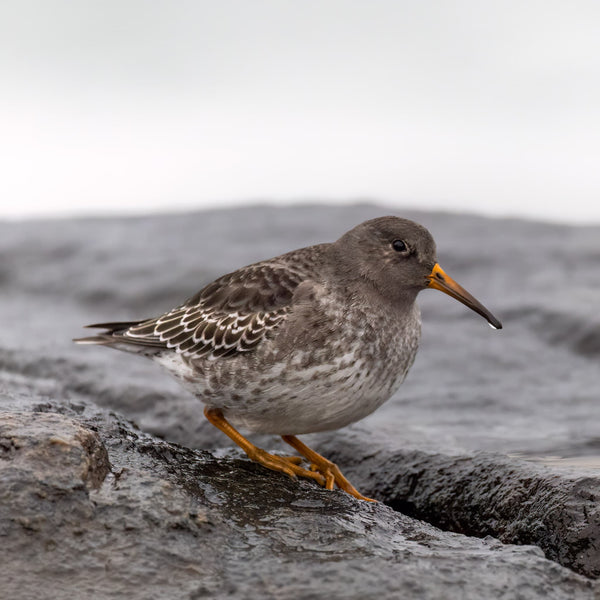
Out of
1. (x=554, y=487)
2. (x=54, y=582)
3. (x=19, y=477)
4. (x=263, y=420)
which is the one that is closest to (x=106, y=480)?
(x=19, y=477)

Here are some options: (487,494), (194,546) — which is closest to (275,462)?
(487,494)

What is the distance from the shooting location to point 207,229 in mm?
17734

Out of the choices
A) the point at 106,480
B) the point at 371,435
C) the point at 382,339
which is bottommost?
the point at 371,435

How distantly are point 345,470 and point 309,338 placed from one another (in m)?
1.52

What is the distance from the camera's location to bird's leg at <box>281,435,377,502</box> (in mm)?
6328

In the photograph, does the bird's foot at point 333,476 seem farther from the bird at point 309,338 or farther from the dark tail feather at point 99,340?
the dark tail feather at point 99,340

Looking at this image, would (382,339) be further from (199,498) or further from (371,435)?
(199,498)

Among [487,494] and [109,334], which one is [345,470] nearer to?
[487,494]

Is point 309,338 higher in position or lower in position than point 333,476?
higher

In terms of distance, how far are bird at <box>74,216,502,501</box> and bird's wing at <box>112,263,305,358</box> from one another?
0.04 ft

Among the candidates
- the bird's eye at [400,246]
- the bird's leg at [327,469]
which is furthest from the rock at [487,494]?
the bird's eye at [400,246]

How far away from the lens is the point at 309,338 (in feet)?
20.1

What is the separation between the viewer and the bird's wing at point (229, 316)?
21.1 ft

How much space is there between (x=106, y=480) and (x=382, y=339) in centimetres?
242
